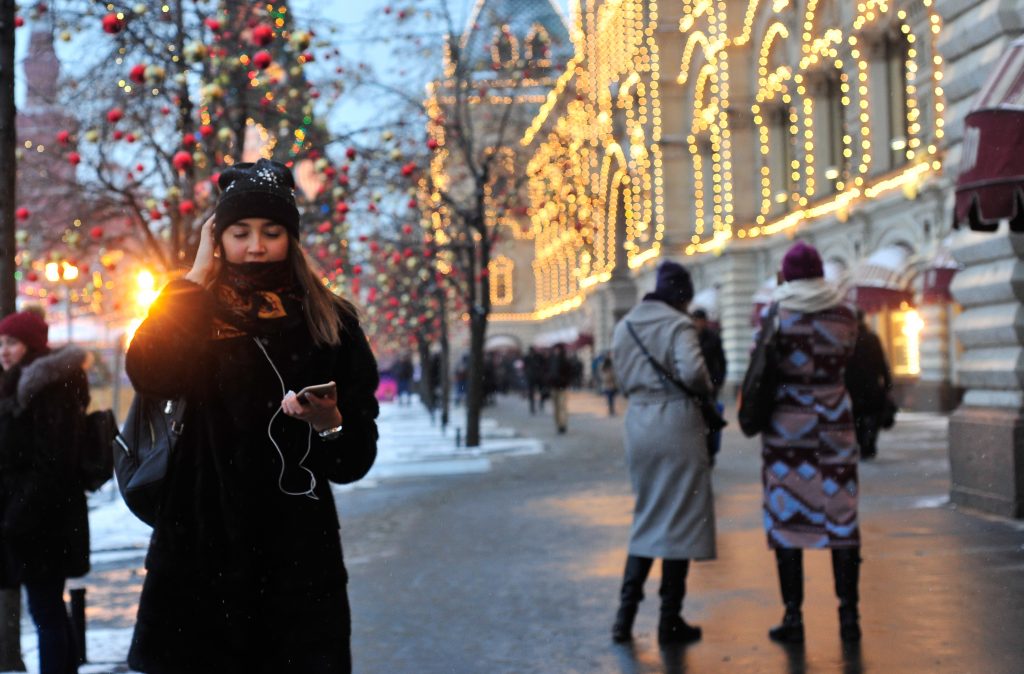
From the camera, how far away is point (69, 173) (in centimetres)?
1794

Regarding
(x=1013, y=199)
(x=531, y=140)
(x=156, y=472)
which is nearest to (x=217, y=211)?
(x=156, y=472)

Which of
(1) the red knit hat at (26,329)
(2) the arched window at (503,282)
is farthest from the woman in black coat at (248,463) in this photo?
(2) the arched window at (503,282)

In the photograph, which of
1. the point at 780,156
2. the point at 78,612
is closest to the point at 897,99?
the point at 780,156

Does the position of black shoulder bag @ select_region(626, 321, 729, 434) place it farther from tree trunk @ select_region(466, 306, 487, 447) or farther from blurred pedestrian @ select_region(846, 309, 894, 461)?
tree trunk @ select_region(466, 306, 487, 447)

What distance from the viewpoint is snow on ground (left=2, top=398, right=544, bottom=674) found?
24.4ft

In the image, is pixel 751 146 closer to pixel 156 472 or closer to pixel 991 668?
pixel 991 668

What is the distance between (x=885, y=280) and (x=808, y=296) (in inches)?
927

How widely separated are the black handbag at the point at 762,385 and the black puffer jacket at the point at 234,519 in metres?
3.65

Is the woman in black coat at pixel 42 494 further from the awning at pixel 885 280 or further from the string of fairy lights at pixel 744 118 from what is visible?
the awning at pixel 885 280

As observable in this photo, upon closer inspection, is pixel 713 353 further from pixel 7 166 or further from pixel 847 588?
pixel 7 166

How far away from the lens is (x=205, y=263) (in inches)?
139

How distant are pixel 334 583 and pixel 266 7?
10027 mm

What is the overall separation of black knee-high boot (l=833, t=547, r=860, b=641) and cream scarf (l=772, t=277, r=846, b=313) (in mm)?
1200

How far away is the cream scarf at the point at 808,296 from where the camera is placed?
22.2 feet
